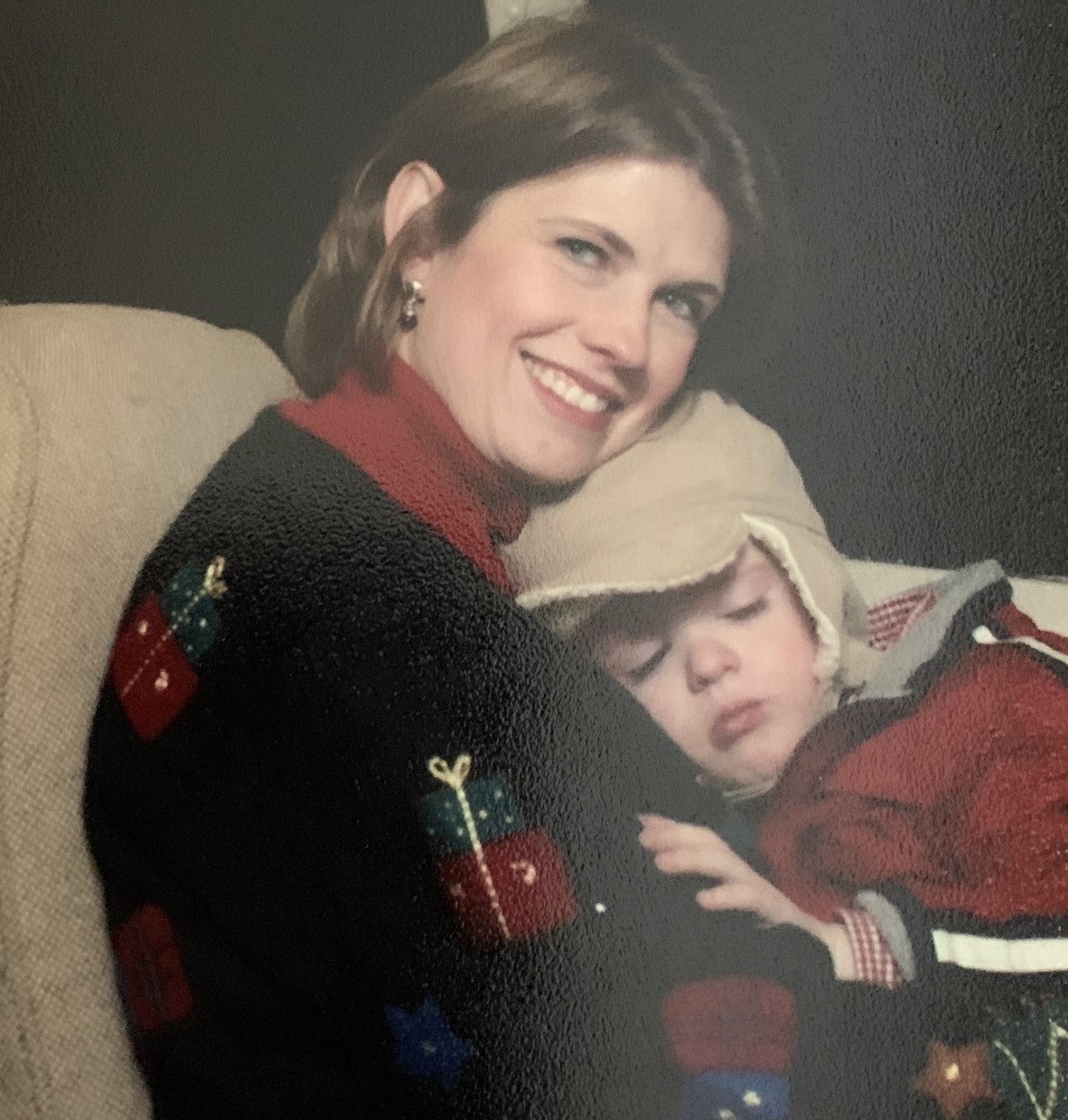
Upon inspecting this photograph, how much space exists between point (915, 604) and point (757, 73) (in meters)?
0.28

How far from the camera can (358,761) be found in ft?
1.90

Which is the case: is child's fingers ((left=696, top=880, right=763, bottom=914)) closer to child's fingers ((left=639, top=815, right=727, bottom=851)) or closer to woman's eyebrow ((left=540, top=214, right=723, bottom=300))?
child's fingers ((left=639, top=815, right=727, bottom=851))

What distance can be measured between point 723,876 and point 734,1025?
70 millimetres

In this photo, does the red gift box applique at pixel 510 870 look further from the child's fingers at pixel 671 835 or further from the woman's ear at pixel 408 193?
the woman's ear at pixel 408 193

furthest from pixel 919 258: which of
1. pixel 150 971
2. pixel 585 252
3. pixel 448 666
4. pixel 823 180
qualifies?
pixel 150 971

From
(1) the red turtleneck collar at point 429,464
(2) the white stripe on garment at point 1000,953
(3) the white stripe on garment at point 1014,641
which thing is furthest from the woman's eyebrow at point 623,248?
(2) the white stripe on garment at point 1000,953

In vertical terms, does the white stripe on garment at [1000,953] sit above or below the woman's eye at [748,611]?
below

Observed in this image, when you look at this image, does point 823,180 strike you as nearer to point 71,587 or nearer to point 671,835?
point 671,835

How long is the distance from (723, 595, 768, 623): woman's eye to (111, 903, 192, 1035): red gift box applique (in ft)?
1.15

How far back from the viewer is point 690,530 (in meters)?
0.56

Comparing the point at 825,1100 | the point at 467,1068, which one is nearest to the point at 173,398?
the point at 467,1068

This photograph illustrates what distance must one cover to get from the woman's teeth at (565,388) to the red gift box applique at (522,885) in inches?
8.3

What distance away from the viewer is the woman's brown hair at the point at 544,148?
57cm

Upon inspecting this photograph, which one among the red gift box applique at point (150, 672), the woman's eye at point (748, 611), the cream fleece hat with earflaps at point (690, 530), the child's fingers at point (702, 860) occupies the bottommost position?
the child's fingers at point (702, 860)
